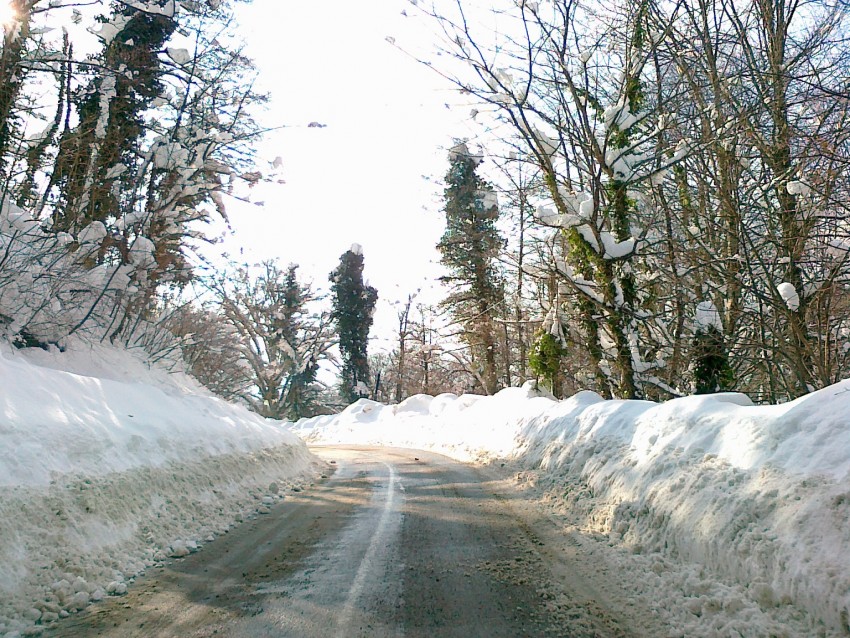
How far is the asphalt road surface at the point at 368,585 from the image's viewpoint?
13.5ft

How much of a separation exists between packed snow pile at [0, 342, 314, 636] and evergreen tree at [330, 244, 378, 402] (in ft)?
102

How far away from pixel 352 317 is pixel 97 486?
1408 inches

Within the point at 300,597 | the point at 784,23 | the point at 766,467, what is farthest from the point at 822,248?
the point at 300,597

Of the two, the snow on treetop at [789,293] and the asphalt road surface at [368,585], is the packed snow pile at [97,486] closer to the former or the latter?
the asphalt road surface at [368,585]

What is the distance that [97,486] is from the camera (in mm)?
5996

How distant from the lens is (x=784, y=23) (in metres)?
10.0

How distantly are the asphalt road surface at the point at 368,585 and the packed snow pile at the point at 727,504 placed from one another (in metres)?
0.68

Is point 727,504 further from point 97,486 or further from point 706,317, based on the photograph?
point 706,317

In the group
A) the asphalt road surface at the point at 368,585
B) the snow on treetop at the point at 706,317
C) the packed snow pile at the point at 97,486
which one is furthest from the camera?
the snow on treetop at the point at 706,317

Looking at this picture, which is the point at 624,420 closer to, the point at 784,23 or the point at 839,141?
the point at 839,141

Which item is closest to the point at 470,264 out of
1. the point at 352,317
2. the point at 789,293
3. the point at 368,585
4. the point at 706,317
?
the point at 352,317

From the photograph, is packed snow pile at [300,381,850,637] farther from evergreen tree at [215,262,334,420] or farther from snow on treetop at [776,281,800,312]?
evergreen tree at [215,262,334,420]

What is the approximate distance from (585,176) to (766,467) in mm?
11285

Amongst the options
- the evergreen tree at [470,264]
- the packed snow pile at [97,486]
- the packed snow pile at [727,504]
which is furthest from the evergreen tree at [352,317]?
the packed snow pile at [727,504]
